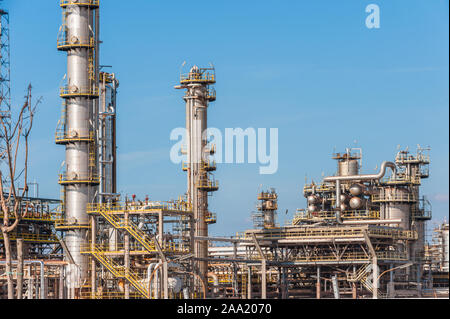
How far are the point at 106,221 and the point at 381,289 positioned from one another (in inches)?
778

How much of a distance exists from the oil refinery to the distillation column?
77mm

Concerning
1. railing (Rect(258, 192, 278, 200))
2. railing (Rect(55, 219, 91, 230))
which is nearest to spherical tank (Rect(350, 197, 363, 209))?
railing (Rect(258, 192, 278, 200))

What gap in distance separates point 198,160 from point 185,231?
33.0 ft

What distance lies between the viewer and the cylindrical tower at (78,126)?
56.6 meters

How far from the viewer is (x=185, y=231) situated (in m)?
57.5

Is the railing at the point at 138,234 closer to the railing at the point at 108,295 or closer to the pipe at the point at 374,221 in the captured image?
the railing at the point at 108,295

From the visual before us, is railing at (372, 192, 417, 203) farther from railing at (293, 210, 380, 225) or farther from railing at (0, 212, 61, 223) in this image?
railing at (0, 212, 61, 223)

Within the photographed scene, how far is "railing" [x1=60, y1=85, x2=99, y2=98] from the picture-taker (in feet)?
188

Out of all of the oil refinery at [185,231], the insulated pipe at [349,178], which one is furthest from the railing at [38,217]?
the insulated pipe at [349,178]

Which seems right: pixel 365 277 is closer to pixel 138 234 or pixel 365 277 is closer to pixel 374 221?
pixel 374 221

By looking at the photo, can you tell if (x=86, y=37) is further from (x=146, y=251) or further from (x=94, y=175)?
(x=146, y=251)

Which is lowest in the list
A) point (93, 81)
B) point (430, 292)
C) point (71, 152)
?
point (430, 292)
